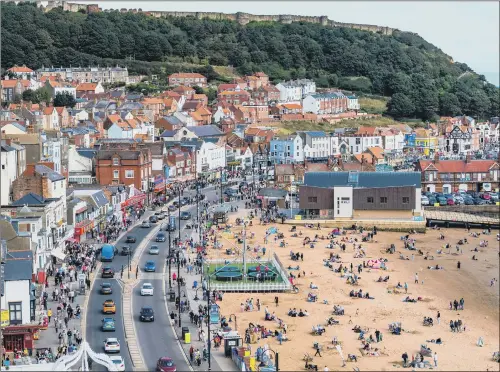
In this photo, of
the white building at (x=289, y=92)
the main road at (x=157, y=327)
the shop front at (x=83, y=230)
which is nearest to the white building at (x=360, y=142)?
the white building at (x=289, y=92)

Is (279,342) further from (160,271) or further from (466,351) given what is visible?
(160,271)

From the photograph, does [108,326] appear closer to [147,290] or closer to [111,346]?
[111,346]

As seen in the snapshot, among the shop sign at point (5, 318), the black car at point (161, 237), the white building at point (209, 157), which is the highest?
the white building at point (209, 157)

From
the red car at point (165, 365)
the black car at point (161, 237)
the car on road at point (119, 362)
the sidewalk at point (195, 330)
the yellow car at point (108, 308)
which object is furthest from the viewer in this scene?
the black car at point (161, 237)

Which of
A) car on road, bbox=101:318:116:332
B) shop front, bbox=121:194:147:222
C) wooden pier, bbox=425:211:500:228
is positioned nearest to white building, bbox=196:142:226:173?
shop front, bbox=121:194:147:222

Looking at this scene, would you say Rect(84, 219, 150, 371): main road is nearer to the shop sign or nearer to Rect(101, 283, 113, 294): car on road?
Rect(101, 283, 113, 294): car on road

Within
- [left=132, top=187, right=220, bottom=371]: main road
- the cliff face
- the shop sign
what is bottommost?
[left=132, top=187, right=220, bottom=371]: main road

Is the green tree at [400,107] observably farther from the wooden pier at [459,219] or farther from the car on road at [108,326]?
the car on road at [108,326]
